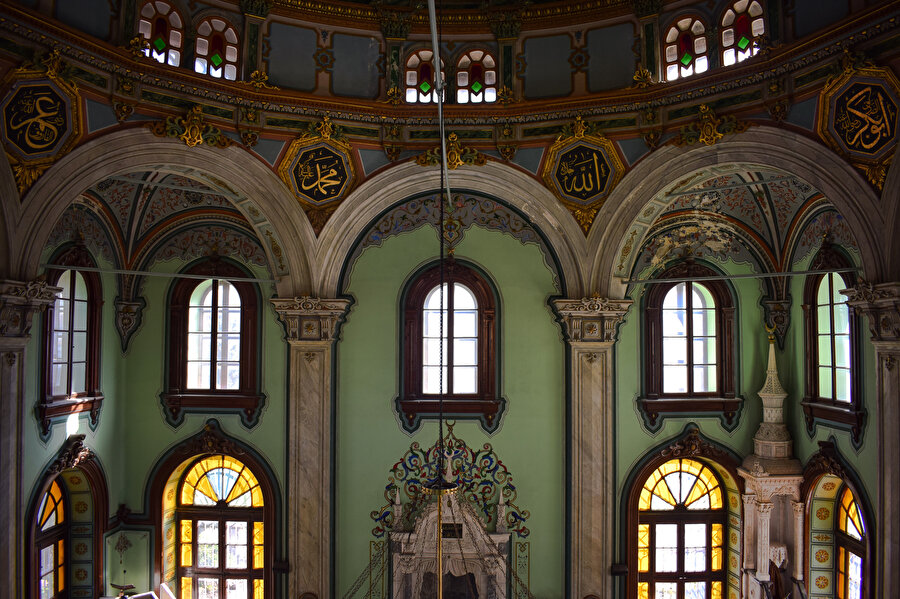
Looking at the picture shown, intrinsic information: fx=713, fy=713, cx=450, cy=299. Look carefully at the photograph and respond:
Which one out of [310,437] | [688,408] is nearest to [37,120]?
[310,437]

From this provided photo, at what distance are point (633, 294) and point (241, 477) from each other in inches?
279

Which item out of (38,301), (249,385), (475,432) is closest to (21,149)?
(38,301)

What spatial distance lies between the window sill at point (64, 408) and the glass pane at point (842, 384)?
11.0 metres

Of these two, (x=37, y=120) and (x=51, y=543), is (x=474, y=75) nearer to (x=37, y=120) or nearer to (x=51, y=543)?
(x=37, y=120)

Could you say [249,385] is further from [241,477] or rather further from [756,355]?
[756,355]

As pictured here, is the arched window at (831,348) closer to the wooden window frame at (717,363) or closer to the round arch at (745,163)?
the wooden window frame at (717,363)

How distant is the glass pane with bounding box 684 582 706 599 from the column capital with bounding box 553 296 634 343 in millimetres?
4420

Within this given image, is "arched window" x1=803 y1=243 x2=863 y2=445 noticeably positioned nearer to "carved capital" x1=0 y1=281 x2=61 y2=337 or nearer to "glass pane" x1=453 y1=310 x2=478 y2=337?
"glass pane" x1=453 y1=310 x2=478 y2=337

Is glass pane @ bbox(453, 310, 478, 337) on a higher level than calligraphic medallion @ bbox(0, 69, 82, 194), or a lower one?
lower

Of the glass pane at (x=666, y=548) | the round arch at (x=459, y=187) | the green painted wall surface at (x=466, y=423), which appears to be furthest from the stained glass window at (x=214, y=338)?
the glass pane at (x=666, y=548)

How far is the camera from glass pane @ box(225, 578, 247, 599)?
11.7m

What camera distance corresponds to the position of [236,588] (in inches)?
463

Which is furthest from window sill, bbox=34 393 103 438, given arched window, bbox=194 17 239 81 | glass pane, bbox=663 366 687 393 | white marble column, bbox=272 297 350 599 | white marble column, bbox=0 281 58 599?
glass pane, bbox=663 366 687 393

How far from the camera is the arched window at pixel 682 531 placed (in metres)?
11.6
